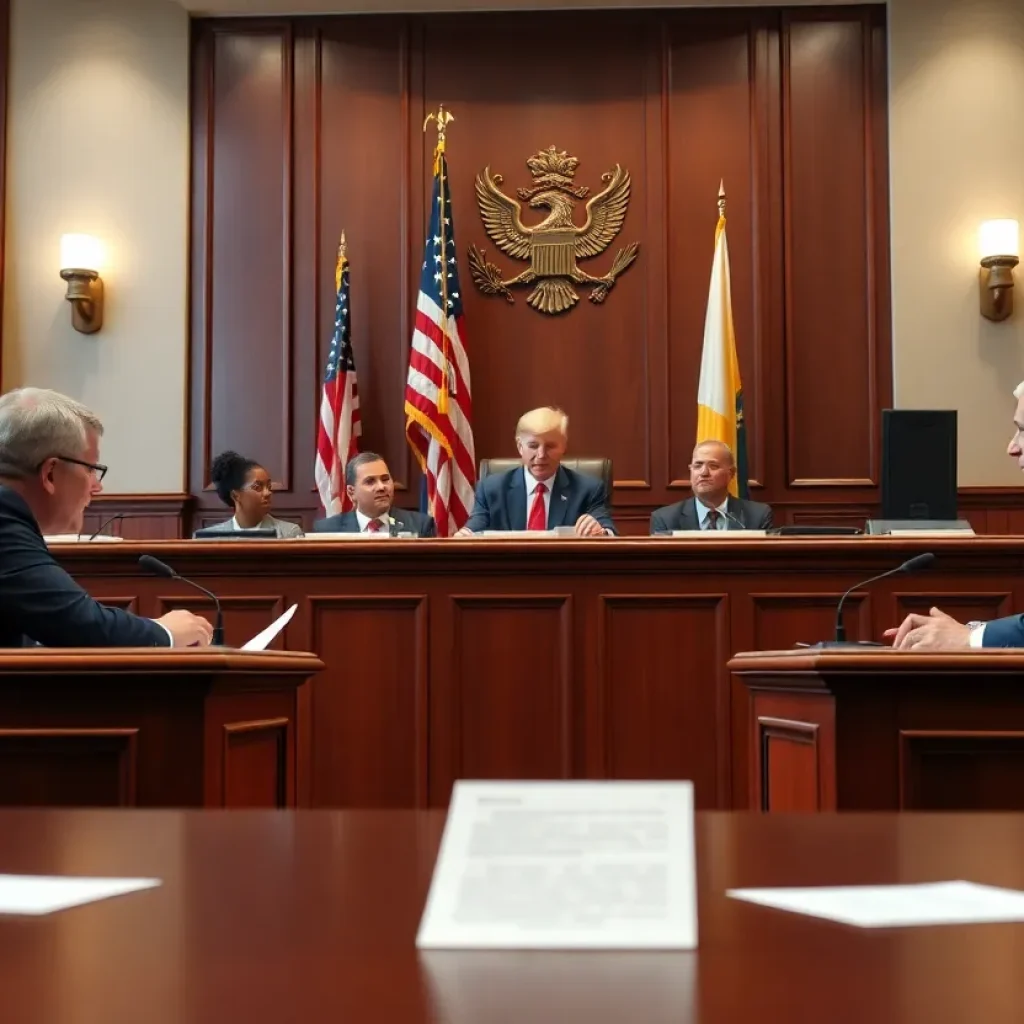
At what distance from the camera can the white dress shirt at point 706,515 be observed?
5719mm

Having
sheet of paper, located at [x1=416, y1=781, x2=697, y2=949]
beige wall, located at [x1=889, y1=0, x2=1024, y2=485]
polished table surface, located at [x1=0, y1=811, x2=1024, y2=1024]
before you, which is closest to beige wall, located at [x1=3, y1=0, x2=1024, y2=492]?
beige wall, located at [x1=889, y1=0, x2=1024, y2=485]

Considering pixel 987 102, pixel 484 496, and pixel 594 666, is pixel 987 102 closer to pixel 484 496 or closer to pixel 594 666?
pixel 484 496

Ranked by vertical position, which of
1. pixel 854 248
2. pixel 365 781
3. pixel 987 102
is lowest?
pixel 365 781

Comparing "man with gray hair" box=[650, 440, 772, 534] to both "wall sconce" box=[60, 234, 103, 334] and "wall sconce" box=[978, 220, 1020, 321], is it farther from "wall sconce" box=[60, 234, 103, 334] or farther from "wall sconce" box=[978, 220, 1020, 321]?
"wall sconce" box=[60, 234, 103, 334]

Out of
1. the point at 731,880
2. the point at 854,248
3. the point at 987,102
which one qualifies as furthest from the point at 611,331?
the point at 731,880

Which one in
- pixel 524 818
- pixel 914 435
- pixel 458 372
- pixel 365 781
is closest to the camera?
pixel 524 818

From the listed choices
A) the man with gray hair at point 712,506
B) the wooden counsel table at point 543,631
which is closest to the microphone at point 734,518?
the man with gray hair at point 712,506

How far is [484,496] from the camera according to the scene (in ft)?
18.9

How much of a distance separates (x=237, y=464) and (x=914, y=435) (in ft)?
10.3

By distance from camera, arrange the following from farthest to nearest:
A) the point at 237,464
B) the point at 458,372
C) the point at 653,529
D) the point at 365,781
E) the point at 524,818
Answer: the point at 458,372
the point at 237,464
the point at 653,529
the point at 365,781
the point at 524,818

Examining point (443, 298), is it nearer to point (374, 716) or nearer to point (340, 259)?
point (340, 259)

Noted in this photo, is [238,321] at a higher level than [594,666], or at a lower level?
higher

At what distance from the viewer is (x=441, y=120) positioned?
6816 millimetres

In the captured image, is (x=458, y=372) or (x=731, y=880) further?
(x=458, y=372)
